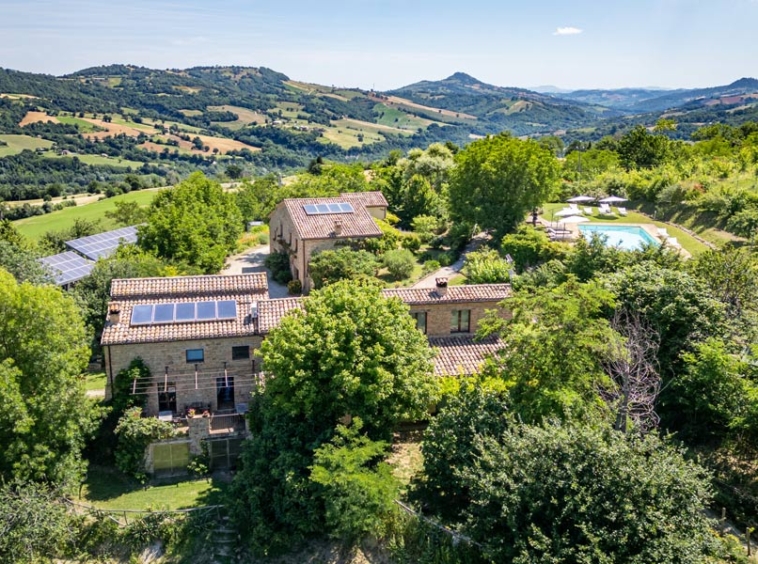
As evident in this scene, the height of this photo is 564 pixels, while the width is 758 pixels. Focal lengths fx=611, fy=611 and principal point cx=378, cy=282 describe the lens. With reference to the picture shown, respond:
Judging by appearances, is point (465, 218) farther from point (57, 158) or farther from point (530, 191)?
point (57, 158)

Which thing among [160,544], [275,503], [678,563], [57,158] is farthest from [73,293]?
[57,158]

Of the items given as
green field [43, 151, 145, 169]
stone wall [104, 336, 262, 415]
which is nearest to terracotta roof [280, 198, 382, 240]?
stone wall [104, 336, 262, 415]

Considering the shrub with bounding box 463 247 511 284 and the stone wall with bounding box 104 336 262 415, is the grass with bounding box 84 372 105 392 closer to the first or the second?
the stone wall with bounding box 104 336 262 415

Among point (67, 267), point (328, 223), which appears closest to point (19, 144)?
point (67, 267)

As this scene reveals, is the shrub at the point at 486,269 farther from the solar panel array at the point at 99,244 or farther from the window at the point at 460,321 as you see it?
the solar panel array at the point at 99,244

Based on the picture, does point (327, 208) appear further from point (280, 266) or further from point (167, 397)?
point (167, 397)

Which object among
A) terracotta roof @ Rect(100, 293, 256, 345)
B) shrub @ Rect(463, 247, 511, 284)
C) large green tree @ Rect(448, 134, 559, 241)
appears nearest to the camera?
terracotta roof @ Rect(100, 293, 256, 345)

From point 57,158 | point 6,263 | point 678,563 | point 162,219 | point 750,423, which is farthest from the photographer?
point 57,158
